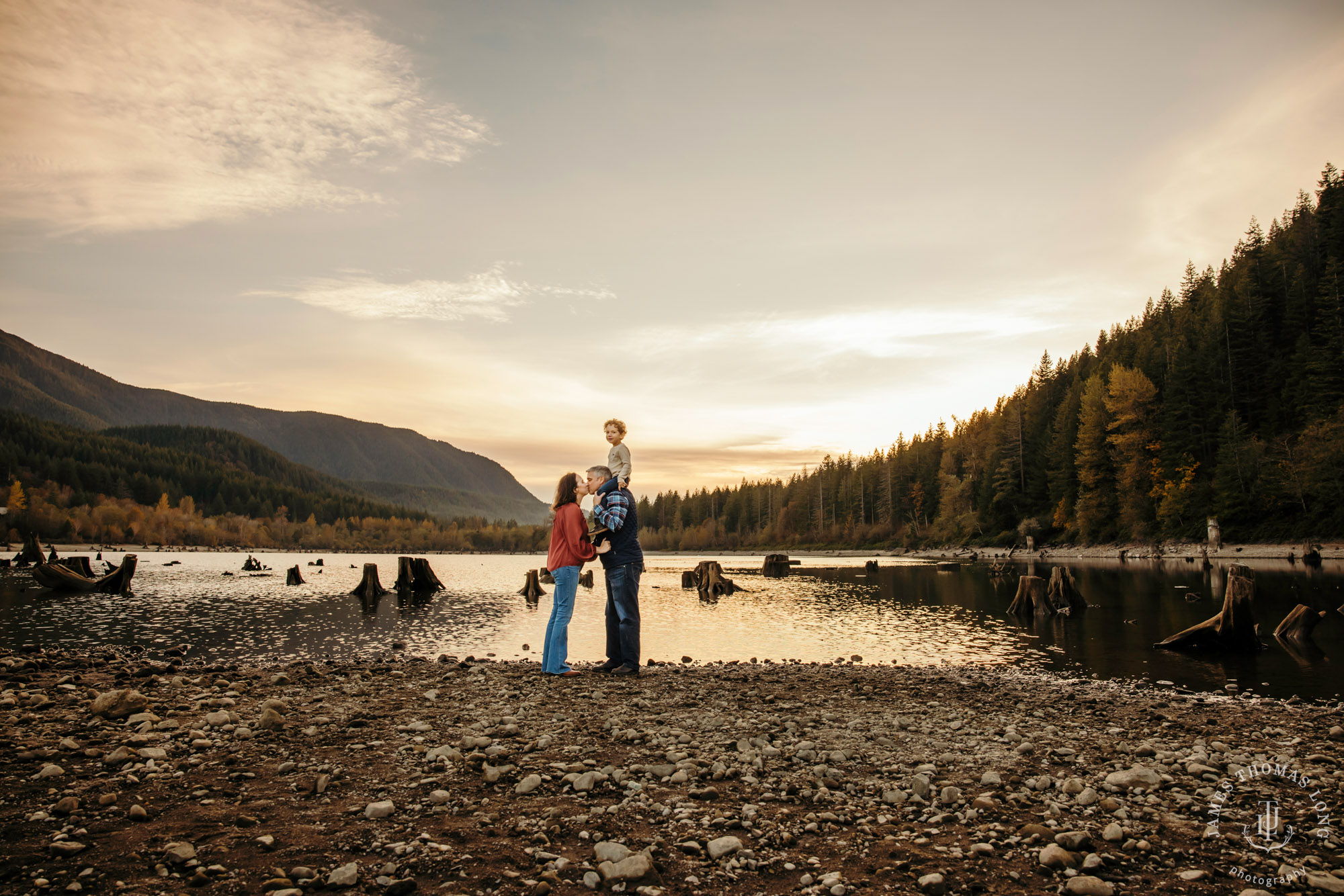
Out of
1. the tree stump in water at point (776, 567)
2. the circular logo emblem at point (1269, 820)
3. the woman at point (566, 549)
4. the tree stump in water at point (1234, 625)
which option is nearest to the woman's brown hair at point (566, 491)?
the woman at point (566, 549)

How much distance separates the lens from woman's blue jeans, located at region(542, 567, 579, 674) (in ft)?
42.0

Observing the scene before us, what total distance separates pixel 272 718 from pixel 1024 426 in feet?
442

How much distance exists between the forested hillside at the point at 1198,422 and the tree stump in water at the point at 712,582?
194 feet

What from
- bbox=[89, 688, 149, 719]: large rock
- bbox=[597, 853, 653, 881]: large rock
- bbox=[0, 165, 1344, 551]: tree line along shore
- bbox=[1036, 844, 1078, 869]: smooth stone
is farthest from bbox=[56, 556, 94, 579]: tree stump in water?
bbox=[0, 165, 1344, 551]: tree line along shore

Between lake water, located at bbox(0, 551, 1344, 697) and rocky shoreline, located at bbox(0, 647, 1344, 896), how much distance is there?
7.99 meters

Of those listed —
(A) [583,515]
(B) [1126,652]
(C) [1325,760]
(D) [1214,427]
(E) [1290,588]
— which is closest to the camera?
(C) [1325,760]

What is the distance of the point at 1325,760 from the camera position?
27.9 ft

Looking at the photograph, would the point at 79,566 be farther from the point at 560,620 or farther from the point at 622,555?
the point at 622,555

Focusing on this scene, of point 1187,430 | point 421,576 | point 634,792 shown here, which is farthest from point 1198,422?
point 634,792

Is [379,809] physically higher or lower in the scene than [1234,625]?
higher

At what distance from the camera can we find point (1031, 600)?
32.1 m

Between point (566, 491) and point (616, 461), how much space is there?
1.11 meters

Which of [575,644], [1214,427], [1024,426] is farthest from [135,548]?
[1214,427]

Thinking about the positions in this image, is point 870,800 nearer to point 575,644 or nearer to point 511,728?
point 511,728
